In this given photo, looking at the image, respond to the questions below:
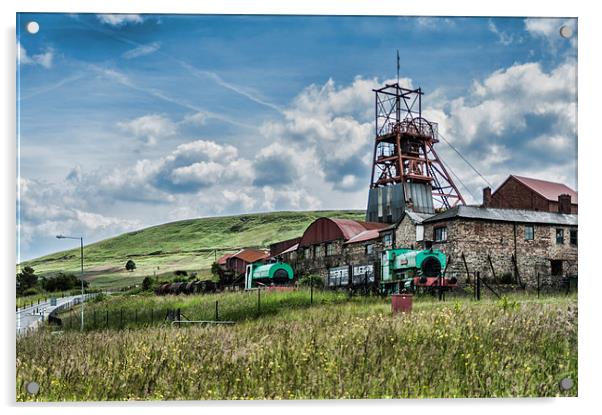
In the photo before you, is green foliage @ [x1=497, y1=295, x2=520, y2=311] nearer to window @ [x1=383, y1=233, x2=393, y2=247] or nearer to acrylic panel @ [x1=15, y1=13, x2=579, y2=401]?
acrylic panel @ [x1=15, y1=13, x2=579, y2=401]

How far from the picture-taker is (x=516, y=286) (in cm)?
1166

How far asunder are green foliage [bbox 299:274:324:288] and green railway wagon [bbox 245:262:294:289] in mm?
231

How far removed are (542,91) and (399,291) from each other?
3.77 m

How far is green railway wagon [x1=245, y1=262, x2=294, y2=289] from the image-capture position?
11.6 meters

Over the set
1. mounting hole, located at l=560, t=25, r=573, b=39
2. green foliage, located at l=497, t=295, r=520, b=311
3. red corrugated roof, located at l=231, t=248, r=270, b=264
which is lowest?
green foliage, located at l=497, t=295, r=520, b=311

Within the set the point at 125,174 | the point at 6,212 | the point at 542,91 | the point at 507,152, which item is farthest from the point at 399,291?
the point at 6,212

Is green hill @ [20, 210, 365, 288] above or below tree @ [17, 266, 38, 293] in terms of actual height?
above

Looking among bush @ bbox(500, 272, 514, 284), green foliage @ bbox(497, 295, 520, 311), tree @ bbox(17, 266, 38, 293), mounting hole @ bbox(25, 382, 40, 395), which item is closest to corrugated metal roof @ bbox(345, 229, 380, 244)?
bush @ bbox(500, 272, 514, 284)

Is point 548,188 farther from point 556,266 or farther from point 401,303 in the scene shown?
point 401,303

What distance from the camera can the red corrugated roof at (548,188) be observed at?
408 inches

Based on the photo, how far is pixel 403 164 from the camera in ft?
38.9

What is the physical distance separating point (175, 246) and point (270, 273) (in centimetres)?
201

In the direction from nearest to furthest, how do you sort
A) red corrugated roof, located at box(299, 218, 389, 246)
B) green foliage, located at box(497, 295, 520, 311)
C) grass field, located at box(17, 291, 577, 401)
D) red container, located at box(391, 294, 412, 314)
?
grass field, located at box(17, 291, 577, 401) → red container, located at box(391, 294, 412, 314) → green foliage, located at box(497, 295, 520, 311) → red corrugated roof, located at box(299, 218, 389, 246)

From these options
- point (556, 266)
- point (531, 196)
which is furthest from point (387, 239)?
point (556, 266)
